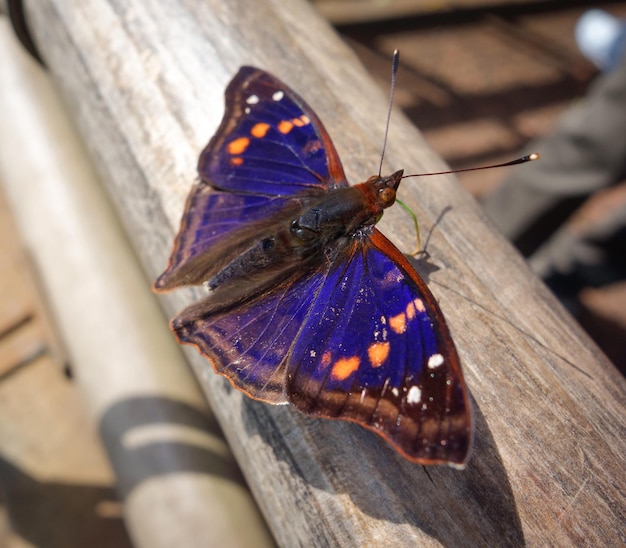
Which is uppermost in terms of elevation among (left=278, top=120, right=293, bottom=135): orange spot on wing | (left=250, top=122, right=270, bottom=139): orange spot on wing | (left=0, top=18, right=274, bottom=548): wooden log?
(left=250, top=122, right=270, bottom=139): orange spot on wing

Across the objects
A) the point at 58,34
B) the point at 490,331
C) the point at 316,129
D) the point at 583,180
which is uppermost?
the point at 58,34

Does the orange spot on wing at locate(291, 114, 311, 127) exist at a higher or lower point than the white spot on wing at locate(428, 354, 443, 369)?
higher

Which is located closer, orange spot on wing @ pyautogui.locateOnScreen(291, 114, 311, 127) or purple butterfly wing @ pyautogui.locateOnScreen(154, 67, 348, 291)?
purple butterfly wing @ pyautogui.locateOnScreen(154, 67, 348, 291)

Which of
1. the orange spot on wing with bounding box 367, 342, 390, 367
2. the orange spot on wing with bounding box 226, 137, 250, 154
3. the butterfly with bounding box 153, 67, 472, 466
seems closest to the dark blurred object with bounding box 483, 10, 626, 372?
the butterfly with bounding box 153, 67, 472, 466

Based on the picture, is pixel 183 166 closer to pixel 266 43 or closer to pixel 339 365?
pixel 266 43

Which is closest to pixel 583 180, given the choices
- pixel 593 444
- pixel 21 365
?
pixel 593 444

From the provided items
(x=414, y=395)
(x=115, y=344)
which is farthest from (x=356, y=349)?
(x=115, y=344)

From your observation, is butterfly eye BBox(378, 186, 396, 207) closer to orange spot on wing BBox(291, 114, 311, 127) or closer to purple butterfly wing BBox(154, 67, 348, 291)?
purple butterfly wing BBox(154, 67, 348, 291)

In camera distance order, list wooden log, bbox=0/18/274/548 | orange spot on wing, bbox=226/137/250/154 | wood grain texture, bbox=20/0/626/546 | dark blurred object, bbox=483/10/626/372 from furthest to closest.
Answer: dark blurred object, bbox=483/10/626/372
wooden log, bbox=0/18/274/548
orange spot on wing, bbox=226/137/250/154
wood grain texture, bbox=20/0/626/546
